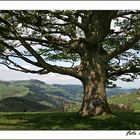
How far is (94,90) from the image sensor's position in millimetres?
30641

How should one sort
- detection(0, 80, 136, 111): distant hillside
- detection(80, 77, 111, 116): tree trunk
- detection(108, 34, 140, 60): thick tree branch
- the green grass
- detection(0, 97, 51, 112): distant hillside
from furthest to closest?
detection(0, 80, 136, 111): distant hillside → detection(0, 97, 51, 112): distant hillside → detection(108, 34, 140, 60): thick tree branch → detection(80, 77, 111, 116): tree trunk → the green grass

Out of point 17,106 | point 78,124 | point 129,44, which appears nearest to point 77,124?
point 78,124

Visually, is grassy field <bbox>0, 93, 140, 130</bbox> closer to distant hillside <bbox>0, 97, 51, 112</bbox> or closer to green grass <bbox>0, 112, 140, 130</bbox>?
green grass <bbox>0, 112, 140, 130</bbox>

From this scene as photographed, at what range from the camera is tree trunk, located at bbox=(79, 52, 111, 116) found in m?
30.0

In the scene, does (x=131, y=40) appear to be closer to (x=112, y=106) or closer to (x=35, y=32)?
(x=35, y=32)

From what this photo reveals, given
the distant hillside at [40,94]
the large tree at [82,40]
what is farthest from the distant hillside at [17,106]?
the large tree at [82,40]

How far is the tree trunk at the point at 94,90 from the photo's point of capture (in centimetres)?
2998

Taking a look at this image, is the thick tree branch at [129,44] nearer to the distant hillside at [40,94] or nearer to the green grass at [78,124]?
the green grass at [78,124]

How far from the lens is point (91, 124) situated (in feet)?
83.7

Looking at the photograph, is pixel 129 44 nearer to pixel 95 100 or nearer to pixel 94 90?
pixel 94 90

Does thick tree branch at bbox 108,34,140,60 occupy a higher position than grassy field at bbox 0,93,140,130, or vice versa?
thick tree branch at bbox 108,34,140,60

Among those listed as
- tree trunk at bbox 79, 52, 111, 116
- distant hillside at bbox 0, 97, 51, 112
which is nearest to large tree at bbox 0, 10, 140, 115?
tree trunk at bbox 79, 52, 111, 116

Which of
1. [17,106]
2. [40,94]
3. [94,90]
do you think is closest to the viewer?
[94,90]
